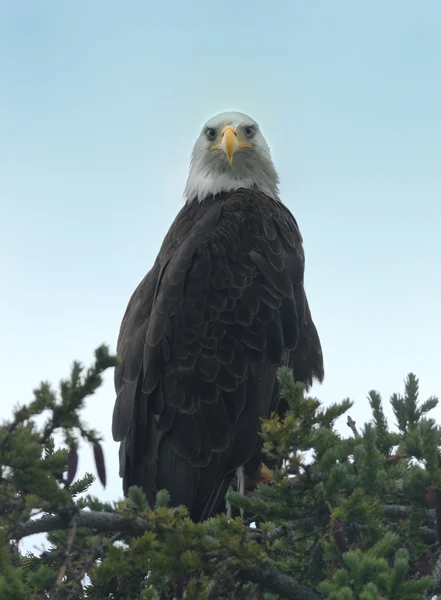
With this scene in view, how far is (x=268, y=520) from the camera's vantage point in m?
3.42

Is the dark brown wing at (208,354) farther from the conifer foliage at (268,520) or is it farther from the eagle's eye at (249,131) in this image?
the conifer foliage at (268,520)

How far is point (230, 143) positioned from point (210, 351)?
1.81m

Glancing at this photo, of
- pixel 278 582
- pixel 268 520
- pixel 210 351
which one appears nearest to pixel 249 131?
pixel 210 351

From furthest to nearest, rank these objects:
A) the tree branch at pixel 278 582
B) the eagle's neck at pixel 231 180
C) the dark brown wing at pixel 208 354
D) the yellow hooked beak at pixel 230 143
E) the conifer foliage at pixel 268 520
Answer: the eagle's neck at pixel 231 180 < the yellow hooked beak at pixel 230 143 < the dark brown wing at pixel 208 354 < the tree branch at pixel 278 582 < the conifer foliage at pixel 268 520

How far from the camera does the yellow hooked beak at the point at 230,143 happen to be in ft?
20.7

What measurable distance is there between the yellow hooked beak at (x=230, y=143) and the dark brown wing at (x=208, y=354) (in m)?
0.62

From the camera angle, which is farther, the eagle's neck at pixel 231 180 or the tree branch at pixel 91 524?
the eagle's neck at pixel 231 180

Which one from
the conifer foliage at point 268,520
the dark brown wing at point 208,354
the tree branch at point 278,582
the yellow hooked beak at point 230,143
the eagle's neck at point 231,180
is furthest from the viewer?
the eagle's neck at point 231,180

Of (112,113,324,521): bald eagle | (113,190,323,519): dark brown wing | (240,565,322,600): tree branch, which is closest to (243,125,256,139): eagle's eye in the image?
(112,113,324,521): bald eagle

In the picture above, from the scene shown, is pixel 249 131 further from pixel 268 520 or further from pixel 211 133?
pixel 268 520

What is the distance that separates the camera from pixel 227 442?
5234mm

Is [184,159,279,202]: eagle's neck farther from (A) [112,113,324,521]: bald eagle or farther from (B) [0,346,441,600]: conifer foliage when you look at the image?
(B) [0,346,441,600]: conifer foliage

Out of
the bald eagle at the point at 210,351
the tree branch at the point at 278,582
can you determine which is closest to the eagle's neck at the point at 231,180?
the bald eagle at the point at 210,351

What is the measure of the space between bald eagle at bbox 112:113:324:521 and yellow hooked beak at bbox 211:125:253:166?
18.3 inches
